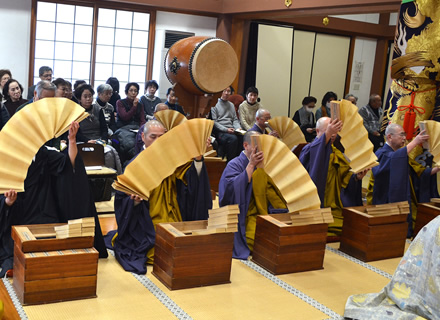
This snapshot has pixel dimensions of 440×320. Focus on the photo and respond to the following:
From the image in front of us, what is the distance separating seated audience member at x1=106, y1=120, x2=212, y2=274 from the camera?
4.67 meters

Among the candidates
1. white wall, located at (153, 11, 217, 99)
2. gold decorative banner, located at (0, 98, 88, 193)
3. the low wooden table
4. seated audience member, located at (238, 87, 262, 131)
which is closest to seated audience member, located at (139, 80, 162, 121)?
seated audience member, located at (238, 87, 262, 131)

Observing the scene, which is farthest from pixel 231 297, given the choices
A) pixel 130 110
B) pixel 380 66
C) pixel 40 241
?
pixel 380 66

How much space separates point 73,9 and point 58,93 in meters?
4.47

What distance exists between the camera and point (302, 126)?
1059 centimetres

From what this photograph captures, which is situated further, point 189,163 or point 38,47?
point 38,47

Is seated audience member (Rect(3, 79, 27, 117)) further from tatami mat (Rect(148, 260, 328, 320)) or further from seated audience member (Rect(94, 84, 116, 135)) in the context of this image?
tatami mat (Rect(148, 260, 328, 320))

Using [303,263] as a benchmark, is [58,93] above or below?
above

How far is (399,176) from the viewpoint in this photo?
603cm

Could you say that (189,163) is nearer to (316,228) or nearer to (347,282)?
(316,228)

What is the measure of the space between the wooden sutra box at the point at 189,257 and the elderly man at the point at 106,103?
3.99 m

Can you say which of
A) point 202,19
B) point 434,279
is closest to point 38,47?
point 202,19

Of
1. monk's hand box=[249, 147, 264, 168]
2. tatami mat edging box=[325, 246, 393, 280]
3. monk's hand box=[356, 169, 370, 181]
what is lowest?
tatami mat edging box=[325, 246, 393, 280]

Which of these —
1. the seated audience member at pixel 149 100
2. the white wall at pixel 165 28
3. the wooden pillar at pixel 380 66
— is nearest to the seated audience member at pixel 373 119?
the wooden pillar at pixel 380 66

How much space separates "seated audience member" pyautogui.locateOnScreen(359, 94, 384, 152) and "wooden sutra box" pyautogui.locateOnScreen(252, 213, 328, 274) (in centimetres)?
572
